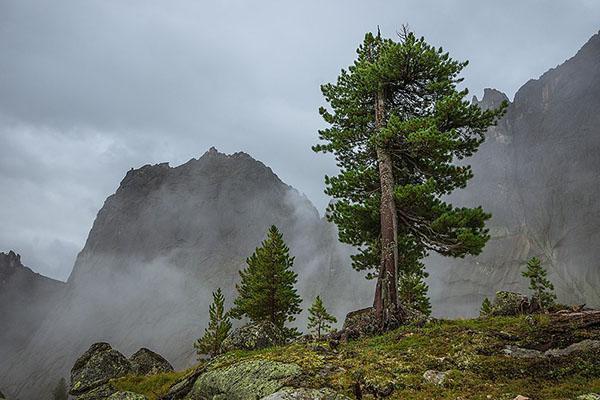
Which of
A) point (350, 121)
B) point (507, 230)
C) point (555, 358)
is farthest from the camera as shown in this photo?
point (507, 230)

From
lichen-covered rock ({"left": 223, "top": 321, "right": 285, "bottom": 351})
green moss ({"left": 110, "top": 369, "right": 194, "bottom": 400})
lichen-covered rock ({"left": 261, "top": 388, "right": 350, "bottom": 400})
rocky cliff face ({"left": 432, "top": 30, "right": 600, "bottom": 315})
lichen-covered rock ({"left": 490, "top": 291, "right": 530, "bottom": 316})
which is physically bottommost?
green moss ({"left": 110, "top": 369, "right": 194, "bottom": 400})

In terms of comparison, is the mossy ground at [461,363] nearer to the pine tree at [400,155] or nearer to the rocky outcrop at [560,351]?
the rocky outcrop at [560,351]

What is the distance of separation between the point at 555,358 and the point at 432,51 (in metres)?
15.2

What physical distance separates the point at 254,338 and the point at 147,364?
9844 mm

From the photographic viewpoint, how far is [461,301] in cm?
13250

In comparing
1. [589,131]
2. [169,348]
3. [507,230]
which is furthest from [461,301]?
[169,348]

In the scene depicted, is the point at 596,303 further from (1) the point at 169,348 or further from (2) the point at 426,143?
(1) the point at 169,348

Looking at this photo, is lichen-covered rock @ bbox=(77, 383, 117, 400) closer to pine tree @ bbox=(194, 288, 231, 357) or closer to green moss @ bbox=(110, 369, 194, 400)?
green moss @ bbox=(110, 369, 194, 400)

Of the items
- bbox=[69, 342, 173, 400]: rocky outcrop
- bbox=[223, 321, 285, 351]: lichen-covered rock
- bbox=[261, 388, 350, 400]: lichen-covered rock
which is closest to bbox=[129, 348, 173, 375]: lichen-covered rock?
bbox=[69, 342, 173, 400]: rocky outcrop

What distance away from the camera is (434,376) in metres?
8.70

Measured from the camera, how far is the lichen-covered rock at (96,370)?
1955 centimetres

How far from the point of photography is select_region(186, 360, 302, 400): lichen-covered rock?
31.2 ft

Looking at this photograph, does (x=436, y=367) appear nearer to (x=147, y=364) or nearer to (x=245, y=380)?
(x=245, y=380)

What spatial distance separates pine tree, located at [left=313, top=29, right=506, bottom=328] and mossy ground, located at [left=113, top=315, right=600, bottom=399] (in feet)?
16.1
